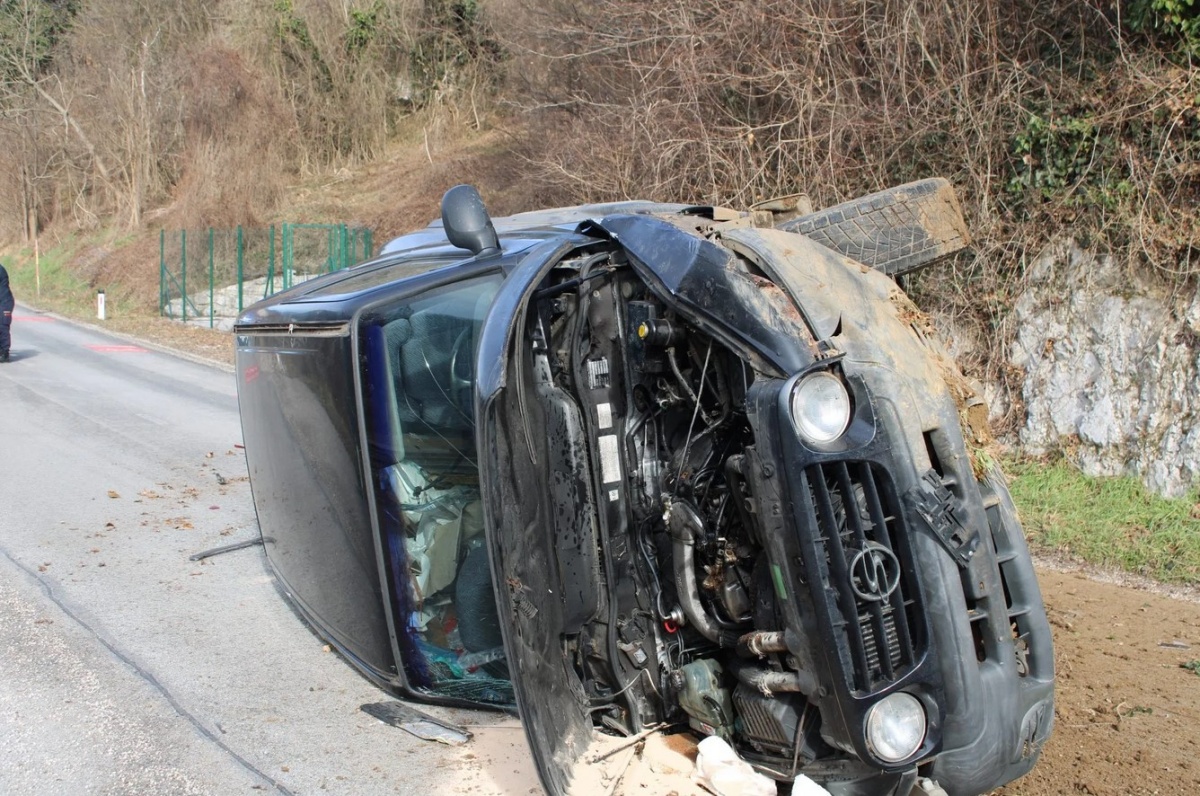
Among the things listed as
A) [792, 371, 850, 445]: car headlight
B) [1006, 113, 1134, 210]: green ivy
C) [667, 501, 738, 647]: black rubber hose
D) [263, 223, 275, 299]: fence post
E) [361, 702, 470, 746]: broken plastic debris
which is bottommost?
[361, 702, 470, 746]: broken plastic debris


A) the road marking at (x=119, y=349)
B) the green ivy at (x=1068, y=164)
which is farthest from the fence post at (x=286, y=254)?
the green ivy at (x=1068, y=164)

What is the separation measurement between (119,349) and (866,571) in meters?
18.1

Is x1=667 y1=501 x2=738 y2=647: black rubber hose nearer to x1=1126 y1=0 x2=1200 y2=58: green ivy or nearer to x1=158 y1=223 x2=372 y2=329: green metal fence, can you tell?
x1=1126 y1=0 x2=1200 y2=58: green ivy

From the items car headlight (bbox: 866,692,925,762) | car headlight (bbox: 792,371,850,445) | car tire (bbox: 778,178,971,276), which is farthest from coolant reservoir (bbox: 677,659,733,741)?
car tire (bbox: 778,178,971,276)

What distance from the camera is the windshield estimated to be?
384 centimetres

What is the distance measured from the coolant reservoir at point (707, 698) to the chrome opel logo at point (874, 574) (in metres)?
0.78

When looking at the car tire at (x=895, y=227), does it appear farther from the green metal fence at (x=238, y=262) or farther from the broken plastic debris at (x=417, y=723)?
the green metal fence at (x=238, y=262)

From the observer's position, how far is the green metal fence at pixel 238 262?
21531 mm

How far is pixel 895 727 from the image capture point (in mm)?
2971

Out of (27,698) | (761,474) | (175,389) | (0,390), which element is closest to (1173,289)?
(761,474)

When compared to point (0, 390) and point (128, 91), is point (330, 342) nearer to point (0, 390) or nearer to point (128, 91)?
point (0, 390)

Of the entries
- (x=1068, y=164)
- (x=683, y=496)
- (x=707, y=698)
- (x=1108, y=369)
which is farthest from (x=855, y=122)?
(x=707, y=698)

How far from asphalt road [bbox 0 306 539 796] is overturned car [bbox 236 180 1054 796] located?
1.18ft

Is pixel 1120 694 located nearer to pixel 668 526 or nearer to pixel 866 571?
pixel 866 571
